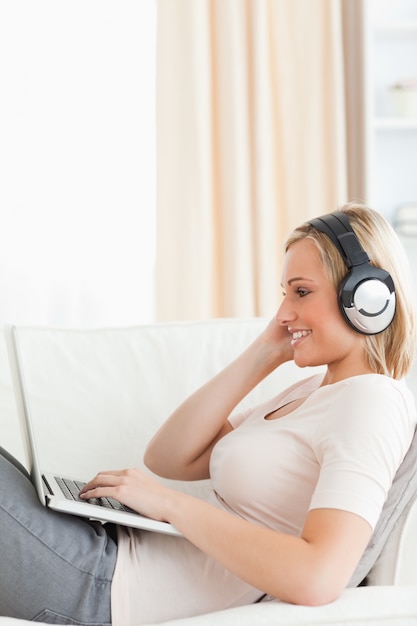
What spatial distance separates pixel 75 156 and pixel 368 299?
1.97m

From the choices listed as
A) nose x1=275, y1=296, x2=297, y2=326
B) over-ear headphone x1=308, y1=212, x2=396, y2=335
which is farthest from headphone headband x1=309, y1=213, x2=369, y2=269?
nose x1=275, y1=296, x2=297, y2=326

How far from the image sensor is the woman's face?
138 cm

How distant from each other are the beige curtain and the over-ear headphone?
1.73 m

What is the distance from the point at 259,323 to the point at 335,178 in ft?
4.26

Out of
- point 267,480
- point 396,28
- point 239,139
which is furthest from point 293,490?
point 396,28

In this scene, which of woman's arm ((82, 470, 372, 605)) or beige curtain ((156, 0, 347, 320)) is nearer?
woman's arm ((82, 470, 372, 605))

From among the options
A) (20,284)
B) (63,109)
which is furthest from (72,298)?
(63,109)

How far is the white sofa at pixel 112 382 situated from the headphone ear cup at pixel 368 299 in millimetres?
507

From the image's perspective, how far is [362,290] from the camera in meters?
1.30

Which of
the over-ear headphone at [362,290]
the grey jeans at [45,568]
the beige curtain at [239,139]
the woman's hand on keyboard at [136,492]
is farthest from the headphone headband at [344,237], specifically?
the beige curtain at [239,139]

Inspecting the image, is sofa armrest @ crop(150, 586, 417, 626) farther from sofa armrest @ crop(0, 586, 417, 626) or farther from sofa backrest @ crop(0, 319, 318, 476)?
sofa backrest @ crop(0, 319, 318, 476)

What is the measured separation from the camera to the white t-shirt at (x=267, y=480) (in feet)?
3.90

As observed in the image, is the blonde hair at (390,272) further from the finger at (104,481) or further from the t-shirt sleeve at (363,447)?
the finger at (104,481)

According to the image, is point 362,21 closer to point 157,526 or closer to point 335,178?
point 335,178
